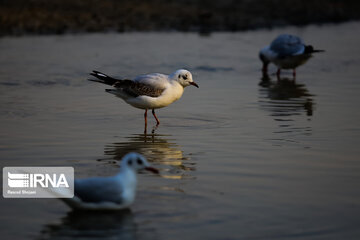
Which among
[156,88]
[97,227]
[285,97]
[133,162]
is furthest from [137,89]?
[97,227]

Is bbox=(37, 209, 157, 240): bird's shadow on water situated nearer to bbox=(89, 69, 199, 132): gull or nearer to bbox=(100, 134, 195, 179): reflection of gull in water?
bbox=(100, 134, 195, 179): reflection of gull in water

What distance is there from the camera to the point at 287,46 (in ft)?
60.0

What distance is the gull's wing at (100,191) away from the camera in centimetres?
667

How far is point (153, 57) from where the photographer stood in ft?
65.2

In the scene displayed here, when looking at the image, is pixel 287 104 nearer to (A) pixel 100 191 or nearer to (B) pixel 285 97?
(B) pixel 285 97

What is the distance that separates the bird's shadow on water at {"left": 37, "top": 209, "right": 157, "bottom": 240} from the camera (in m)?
6.34

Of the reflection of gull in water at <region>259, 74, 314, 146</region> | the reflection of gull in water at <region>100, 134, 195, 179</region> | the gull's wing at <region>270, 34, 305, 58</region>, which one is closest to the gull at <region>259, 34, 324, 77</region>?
the gull's wing at <region>270, 34, 305, 58</region>

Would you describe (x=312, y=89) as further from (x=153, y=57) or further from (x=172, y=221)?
(x=172, y=221)

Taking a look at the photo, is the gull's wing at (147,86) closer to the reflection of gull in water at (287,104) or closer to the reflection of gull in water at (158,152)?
the reflection of gull in water at (158,152)

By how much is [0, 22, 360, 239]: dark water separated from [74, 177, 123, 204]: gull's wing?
21 centimetres

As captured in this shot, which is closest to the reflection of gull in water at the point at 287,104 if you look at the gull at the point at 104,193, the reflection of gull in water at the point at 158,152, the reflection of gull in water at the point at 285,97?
the reflection of gull in water at the point at 285,97

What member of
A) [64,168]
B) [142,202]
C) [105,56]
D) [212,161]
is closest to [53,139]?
[64,168]

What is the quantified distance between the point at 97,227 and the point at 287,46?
41.3ft

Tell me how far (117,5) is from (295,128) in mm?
17886
